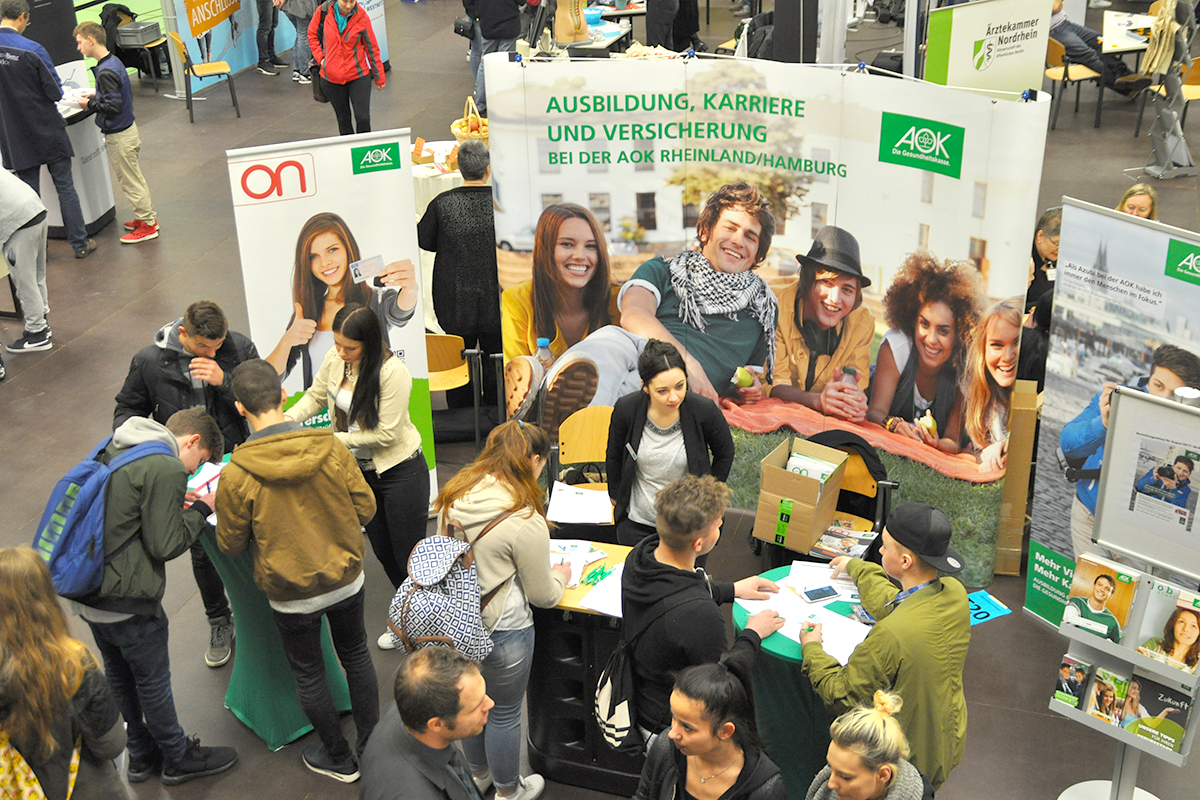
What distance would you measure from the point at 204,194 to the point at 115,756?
8.00 meters

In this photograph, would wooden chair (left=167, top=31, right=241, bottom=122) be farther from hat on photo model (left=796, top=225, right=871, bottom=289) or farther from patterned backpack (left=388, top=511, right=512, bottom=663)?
patterned backpack (left=388, top=511, right=512, bottom=663)

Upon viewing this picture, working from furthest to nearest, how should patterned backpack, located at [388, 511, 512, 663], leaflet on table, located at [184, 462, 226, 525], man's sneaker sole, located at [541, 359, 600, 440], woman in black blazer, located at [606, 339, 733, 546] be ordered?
1. man's sneaker sole, located at [541, 359, 600, 440]
2. woman in black blazer, located at [606, 339, 733, 546]
3. leaflet on table, located at [184, 462, 226, 525]
4. patterned backpack, located at [388, 511, 512, 663]

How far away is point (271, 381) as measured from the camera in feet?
12.4

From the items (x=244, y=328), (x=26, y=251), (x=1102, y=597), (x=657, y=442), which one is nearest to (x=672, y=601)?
(x=657, y=442)

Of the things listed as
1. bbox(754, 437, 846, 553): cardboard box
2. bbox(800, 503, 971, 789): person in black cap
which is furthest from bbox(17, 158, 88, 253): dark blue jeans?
bbox(800, 503, 971, 789): person in black cap

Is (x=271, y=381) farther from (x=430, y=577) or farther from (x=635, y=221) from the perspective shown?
(x=635, y=221)

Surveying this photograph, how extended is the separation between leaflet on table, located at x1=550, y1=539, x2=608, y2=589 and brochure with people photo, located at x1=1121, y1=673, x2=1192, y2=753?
182 centimetres

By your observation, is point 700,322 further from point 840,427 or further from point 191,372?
point 191,372

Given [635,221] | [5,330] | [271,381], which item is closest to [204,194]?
[5,330]

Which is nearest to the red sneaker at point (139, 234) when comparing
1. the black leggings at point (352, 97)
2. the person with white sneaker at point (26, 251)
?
the person with white sneaker at point (26, 251)

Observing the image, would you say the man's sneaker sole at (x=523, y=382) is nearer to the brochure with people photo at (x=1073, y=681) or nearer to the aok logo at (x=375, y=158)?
the aok logo at (x=375, y=158)

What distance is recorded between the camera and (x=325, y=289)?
17.1 ft

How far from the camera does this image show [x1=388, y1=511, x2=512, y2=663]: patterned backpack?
10.9 ft

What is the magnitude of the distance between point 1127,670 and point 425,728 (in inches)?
90.6
